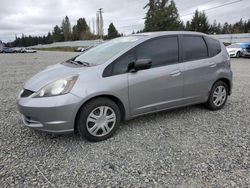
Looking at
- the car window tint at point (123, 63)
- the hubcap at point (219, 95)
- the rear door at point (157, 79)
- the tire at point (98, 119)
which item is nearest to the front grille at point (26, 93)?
the tire at point (98, 119)

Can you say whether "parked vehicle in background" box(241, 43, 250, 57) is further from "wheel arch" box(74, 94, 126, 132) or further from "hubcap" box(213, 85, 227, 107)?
"wheel arch" box(74, 94, 126, 132)

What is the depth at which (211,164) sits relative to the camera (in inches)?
111

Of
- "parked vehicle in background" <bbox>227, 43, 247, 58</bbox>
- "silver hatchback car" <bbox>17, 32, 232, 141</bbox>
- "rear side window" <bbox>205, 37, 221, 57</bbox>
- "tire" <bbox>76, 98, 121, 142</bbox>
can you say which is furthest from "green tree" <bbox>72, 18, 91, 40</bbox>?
"tire" <bbox>76, 98, 121, 142</bbox>

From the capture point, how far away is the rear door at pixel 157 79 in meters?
3.64

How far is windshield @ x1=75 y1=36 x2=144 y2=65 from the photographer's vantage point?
3.71 meters

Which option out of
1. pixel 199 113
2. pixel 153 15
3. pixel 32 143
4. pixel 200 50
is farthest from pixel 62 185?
pixel 153 15

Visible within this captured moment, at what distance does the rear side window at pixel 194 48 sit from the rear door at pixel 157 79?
0.20m

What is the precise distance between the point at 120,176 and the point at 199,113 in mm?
2566

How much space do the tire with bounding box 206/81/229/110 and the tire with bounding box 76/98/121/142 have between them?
6.97 feet

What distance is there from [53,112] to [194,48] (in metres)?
2.81

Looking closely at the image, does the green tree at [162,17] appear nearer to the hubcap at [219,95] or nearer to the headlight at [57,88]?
the hubcap at [219,95]

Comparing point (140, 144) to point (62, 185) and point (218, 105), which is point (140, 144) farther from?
point (218, 105)

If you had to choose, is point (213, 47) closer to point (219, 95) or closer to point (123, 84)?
point (219, 95)

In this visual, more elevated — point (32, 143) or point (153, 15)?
point (153, 15)
